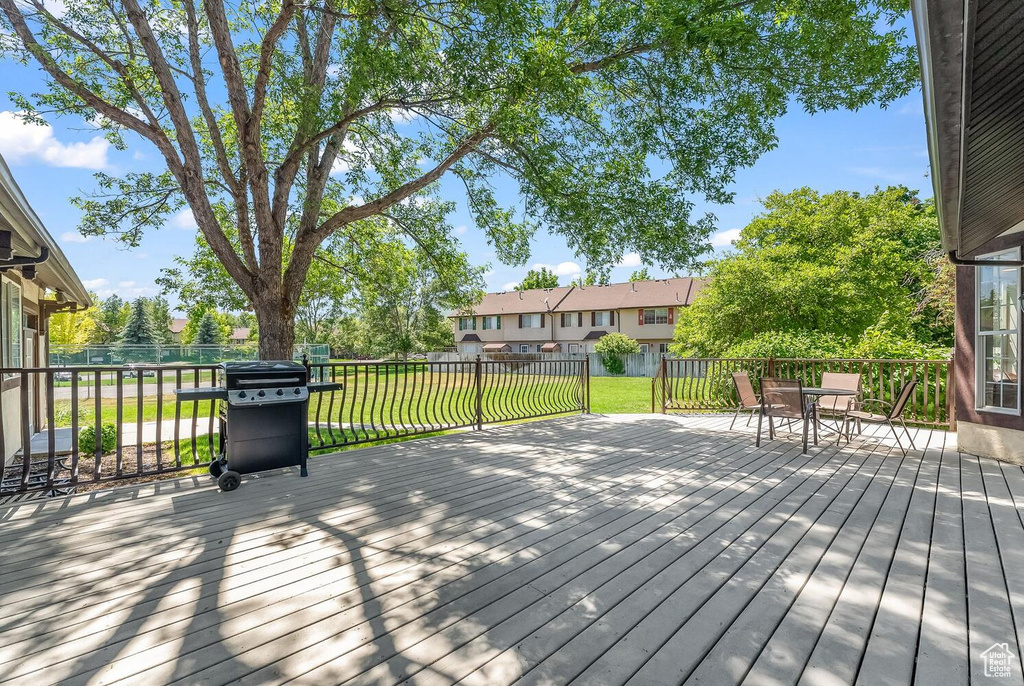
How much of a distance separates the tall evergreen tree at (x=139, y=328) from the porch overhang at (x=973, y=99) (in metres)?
55.1

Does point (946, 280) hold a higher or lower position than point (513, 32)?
lower

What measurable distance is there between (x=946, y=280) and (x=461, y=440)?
12021 mm

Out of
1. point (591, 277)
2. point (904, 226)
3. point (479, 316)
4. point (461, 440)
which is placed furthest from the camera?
point (479, 316)

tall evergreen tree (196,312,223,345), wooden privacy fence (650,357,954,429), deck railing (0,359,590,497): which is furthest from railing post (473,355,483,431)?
tall evergreen tree (196,312,223,345)

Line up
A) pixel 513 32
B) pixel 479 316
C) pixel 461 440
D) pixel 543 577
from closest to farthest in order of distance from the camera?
pixel 543 577, pixel 513 32, pixel 461 440, pixel 479 316

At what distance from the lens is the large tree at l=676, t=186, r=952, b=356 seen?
12.3m

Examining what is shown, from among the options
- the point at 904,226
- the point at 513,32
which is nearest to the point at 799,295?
the point at 904,226

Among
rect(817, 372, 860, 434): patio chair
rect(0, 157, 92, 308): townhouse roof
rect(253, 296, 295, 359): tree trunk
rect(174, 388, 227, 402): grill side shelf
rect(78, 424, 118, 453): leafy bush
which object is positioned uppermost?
rect(0, 157, 92, 308): townhouse roof

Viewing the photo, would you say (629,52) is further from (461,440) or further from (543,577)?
(543,577)

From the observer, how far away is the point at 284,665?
1697 millimetres

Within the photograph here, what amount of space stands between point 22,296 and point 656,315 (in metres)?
29.4

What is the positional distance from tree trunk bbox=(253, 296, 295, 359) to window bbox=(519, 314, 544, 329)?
2943 centimetres

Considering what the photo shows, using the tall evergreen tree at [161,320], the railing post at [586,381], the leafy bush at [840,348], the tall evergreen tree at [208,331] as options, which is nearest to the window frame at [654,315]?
the leafy bush at [840,348]

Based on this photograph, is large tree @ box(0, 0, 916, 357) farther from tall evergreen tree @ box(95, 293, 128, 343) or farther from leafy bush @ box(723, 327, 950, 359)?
tall evergreen tree @ box(95, 293, 128, 343)
